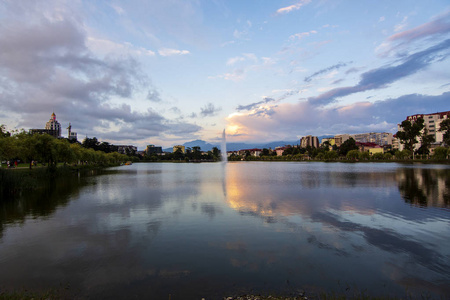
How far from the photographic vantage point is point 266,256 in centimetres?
1074

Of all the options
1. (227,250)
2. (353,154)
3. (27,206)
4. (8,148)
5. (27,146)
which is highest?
(27,146)

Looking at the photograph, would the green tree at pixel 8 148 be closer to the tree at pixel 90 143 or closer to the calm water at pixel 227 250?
the calm water at pixel 227 250

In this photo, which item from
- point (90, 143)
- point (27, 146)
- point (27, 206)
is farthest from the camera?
point (90, 143)

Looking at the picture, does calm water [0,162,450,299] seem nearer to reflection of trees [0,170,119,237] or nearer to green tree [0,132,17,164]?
reflection of trees [0,170,119,237]

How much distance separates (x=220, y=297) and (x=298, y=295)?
2.49m

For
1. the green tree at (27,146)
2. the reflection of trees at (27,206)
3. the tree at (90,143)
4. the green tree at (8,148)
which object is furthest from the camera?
the tree at (90,143)

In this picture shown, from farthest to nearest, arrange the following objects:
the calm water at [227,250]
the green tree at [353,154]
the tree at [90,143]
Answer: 1. the tree at [90,143]
2. the green tree at [353,154]
3. the calm water at [227,250]

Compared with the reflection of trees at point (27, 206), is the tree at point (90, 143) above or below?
above

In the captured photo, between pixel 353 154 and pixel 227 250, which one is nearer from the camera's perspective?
pixel 227 250

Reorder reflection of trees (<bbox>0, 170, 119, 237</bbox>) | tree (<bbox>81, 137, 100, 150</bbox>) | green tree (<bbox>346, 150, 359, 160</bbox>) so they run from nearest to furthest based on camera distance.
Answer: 1. reflection of trees (<bbox>0, 170, 119, 237</bbox>)
2. green tree (<bbox>346, 150, 359, 160</bbox>)
3. tree (<bbox>81, 137, 100, 150</bbox>)

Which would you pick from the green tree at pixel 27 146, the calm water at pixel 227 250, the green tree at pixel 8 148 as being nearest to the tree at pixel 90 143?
the green tree at pixel 27 146

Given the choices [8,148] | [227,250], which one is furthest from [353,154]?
[227,250]

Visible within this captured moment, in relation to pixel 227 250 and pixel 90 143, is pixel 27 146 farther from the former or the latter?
pixel 90 143

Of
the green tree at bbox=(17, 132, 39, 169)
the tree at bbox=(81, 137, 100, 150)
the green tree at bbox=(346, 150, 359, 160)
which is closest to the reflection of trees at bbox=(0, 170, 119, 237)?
the green tree at bbox=(17, 132, 39, 169)
